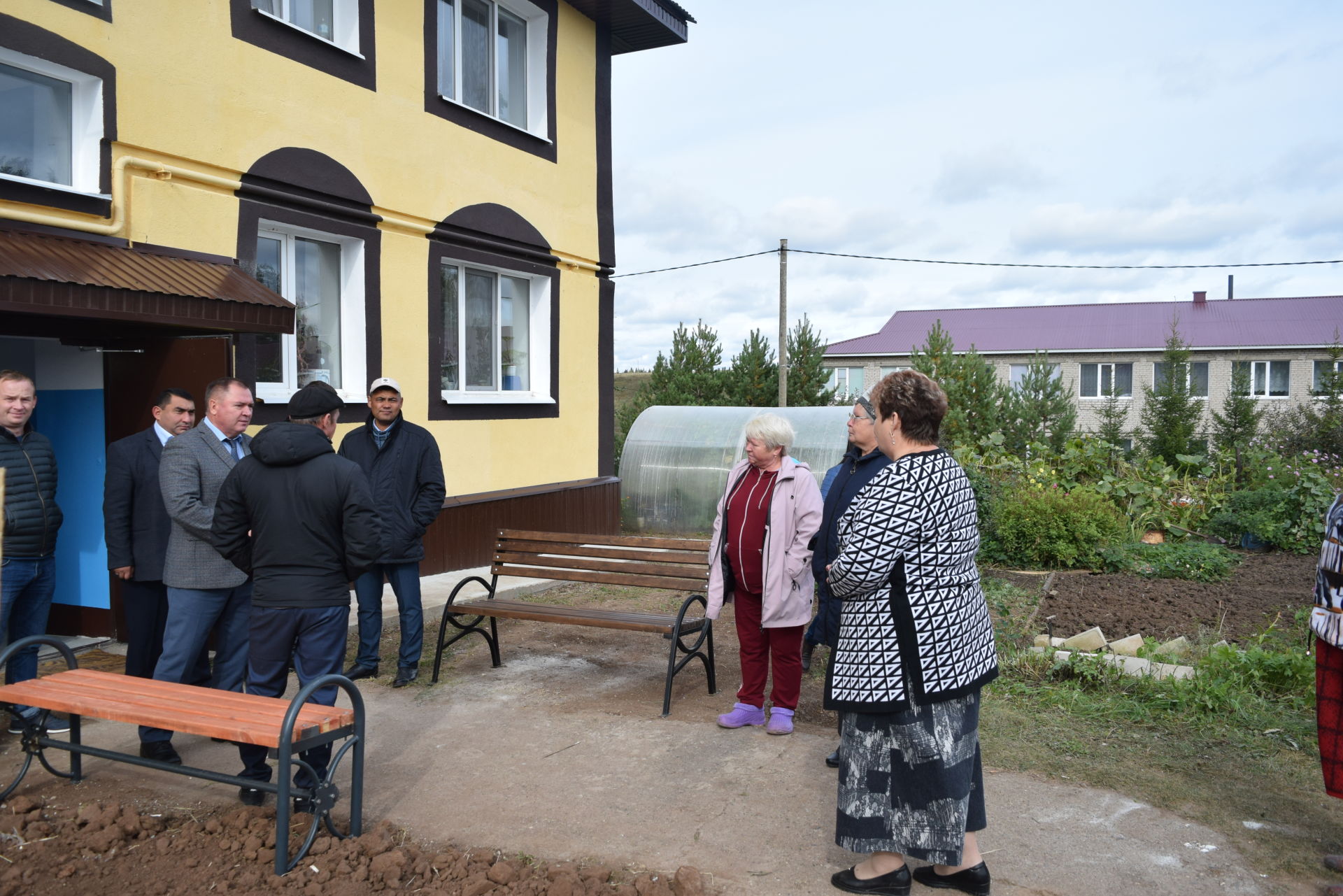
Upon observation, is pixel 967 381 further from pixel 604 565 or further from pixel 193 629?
pixel 193 629

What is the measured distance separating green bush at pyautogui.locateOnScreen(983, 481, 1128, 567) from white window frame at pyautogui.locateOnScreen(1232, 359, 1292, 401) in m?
31.3

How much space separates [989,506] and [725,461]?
11.8ft

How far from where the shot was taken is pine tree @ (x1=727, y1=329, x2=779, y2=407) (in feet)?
71.2

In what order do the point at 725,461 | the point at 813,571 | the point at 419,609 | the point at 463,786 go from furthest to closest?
the point at 725,461, the point at 419,609, the point at 813,571, the point at 463,786

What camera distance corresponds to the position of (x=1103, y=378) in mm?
40406

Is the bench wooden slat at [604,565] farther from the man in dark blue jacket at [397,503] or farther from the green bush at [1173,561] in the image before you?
the green bush at [1173,561]

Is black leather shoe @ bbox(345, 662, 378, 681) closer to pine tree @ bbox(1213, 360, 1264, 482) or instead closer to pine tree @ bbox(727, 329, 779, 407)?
pine tree @ bbox(727, 329, 779, 407)

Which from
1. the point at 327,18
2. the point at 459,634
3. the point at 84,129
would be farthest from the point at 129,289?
the point at 327,18

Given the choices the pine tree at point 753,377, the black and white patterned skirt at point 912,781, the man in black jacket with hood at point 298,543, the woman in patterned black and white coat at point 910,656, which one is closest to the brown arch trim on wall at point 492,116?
the man in black jacket with hood at point 298,543

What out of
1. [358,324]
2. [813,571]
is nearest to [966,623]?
[813,571]

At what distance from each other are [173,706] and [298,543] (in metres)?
0.78

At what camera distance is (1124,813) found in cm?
421

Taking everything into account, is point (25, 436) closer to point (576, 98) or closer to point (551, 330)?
point (551, 330)

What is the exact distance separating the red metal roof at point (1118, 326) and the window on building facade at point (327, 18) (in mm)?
32693
